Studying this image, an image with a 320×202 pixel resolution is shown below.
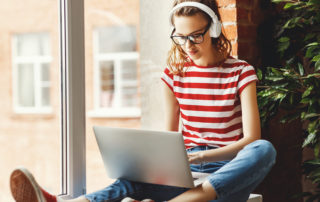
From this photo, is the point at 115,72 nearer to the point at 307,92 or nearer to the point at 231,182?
the point at 307,92

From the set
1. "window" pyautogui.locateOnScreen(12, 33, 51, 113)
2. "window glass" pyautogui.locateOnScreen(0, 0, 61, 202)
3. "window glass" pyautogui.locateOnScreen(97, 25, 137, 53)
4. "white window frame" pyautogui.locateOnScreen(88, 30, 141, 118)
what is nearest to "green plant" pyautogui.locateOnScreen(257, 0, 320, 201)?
"window glass" pyautogui.locateOnScreen(0, 0, 61, 202)

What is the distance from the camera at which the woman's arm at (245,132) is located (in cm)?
154

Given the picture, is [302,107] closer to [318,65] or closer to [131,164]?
[318,65]

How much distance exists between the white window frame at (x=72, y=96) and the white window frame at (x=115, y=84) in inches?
237

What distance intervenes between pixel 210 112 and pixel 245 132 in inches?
6.7

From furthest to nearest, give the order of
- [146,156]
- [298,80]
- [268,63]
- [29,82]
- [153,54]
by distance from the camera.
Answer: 1. [29,82]
2. [153,54]
3. [268,63]
4. [298,80]
5. [146,156]

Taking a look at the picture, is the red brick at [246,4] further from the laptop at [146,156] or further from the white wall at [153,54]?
the laptop at [146,156]

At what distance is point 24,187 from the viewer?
1.26 metres

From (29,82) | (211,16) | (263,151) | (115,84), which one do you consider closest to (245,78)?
(211,16)

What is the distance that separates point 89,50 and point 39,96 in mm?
1193

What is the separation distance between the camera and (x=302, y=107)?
2.00 metres

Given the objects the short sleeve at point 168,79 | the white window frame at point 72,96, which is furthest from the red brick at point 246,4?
the white window frame at point 72,96

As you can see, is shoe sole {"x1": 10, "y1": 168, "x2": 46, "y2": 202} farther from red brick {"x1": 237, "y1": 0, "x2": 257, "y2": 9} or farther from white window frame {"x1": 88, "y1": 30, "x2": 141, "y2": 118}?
white window frame {"x1": 88, "y1": 30, "x2": 141, "y2": 118}

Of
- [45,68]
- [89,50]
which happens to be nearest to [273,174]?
[45,68]
